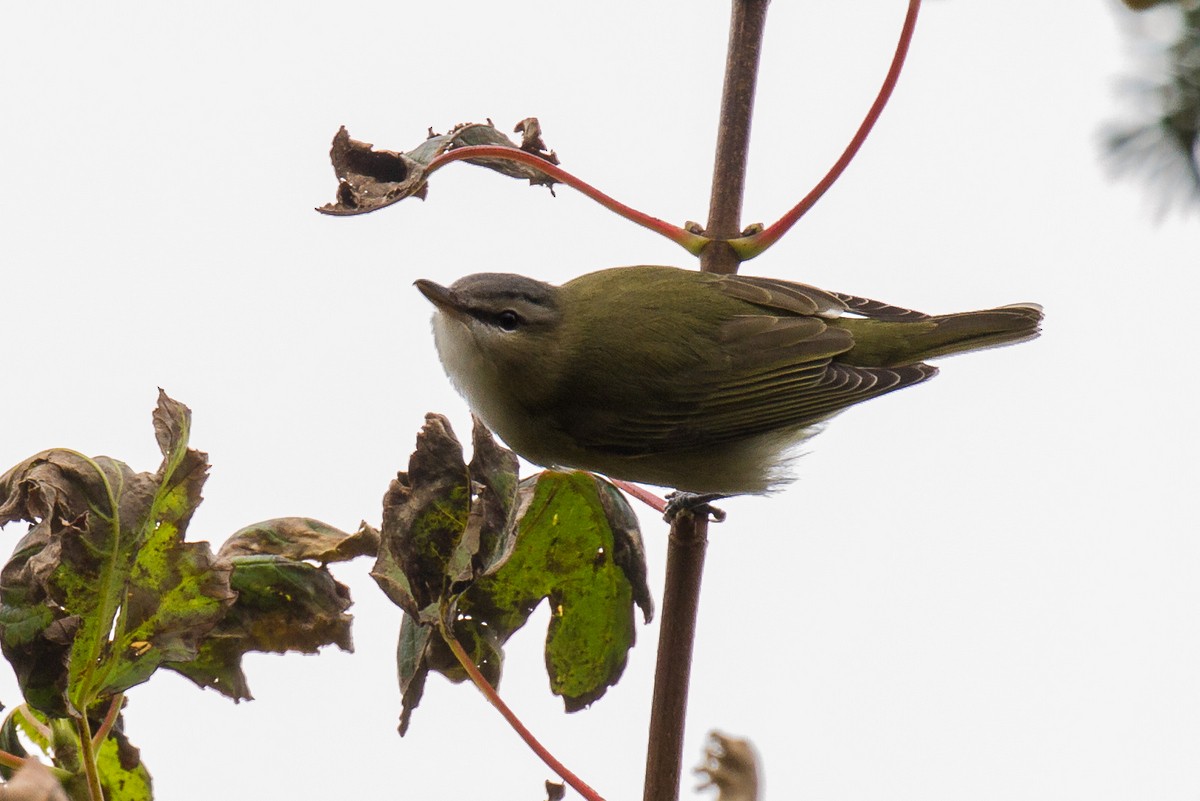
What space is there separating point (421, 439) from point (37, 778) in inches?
34.8

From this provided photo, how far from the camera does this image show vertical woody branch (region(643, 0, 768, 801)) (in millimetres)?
1862

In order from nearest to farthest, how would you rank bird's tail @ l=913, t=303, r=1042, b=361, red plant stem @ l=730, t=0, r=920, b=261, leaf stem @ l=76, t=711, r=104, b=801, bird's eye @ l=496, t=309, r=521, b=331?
leaf stem @ l=76, t=711, r=104, b=801
red plant stem @ l=730, t=0, r=920, b=261
bird's eye @ l=496, t=309, r=521, b=331
bird's tail @ l=913, t=303, r=1042, b=361

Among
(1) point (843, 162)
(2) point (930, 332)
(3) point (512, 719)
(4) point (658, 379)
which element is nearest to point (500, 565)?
(3) point (512, 719)

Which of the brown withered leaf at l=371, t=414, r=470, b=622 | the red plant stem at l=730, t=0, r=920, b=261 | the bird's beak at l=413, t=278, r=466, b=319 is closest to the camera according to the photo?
the brown withered leaf at l=371, t=414, r=470, b=622

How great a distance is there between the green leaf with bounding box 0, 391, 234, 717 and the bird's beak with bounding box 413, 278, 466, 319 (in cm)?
107

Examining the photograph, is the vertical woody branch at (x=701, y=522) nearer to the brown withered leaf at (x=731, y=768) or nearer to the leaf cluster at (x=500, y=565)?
the leaf cluster at (x=500, y=565)

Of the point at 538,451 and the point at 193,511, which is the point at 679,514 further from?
the point at 538,451

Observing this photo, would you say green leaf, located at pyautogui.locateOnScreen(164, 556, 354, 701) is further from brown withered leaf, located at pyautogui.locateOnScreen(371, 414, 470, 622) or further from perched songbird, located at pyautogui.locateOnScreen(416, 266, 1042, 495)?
perched songbird, located at pyautogui.locateOnScreen(416, 266, 1042, 495)

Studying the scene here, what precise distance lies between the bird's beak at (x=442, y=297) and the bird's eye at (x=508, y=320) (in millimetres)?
145

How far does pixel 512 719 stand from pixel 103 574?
63 cm

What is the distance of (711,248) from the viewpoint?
206 cm

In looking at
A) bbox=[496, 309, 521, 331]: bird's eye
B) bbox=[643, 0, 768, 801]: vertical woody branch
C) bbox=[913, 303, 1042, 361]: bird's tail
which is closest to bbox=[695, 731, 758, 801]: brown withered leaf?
bbox=[643, 0, 768, 801]: vertical woody branch

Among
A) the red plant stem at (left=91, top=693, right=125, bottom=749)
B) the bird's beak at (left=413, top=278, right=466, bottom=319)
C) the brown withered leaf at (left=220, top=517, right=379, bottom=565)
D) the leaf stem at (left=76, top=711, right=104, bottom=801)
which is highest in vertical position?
the bird's beak at (left=413, top=278, right=466, bottom=319)

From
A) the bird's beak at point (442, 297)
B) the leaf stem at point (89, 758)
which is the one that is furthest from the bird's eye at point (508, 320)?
the leaf stem at point (89, 758)
